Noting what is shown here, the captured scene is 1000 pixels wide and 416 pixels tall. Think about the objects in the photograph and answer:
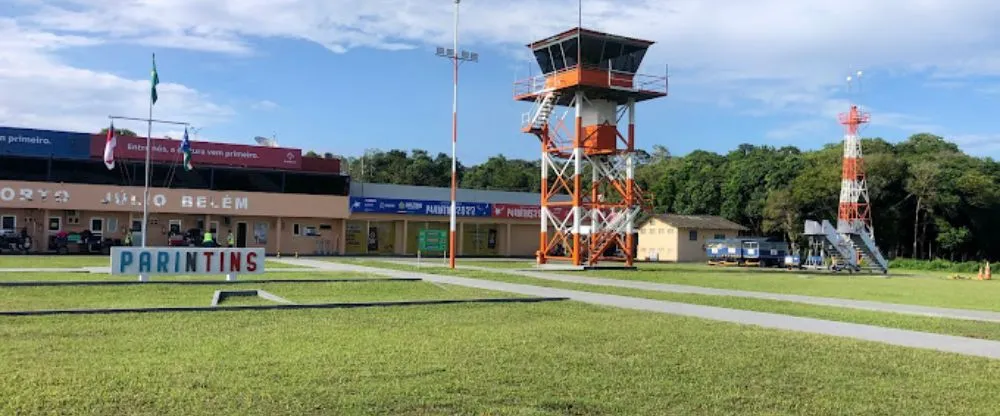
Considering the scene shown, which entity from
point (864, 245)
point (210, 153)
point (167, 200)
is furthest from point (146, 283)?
point (864, 245)

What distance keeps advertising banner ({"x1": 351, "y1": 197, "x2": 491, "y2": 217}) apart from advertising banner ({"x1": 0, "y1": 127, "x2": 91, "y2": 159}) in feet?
55.2

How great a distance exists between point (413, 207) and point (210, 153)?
13929 millimetres

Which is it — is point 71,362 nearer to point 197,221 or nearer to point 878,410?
point 878,410

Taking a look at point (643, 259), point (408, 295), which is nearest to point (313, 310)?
point (408, 295)

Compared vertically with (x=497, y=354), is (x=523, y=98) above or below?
above

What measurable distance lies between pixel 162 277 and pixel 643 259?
155 ft

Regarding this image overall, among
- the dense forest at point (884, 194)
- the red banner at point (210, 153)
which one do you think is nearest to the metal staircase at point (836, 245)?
the dense forest at point (884, 194)

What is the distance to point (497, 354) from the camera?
10250mm

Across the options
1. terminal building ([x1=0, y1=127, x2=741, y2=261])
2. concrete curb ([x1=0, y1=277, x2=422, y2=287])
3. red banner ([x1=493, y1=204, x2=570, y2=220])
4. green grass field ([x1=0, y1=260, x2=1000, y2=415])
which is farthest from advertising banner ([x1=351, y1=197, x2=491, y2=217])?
green grass field ([x1=0, y1=260, x2=1000, y2=415])

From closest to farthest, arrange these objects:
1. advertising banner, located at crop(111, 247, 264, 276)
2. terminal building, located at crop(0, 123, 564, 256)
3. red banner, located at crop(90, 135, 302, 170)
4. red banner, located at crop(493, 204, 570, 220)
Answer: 1. advertising banner, located at crop(111, 247, 264, 276)
2. terminal building, located at crop(0, 123, 564, 256)
3. red banner, located at crop(90, 135, 302, 170)
4. red banner, located at crop(493, 204, 570, 220)

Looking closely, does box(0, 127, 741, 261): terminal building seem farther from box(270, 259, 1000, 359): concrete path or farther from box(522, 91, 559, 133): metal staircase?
box(270, 259, 1000, 359): concrete path

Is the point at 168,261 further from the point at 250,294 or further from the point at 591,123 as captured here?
the point at 591,123

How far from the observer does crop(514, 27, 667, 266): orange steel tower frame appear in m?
42.6

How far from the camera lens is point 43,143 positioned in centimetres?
4822
